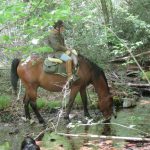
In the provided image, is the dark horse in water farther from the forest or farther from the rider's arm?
the rider's arm

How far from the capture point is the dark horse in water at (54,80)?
1135cm

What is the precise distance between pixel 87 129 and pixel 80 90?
2.08 metres

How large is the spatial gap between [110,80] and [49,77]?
359cm

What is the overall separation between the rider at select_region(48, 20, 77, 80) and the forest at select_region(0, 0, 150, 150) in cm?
20

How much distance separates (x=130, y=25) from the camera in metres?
19.1

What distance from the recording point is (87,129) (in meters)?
10.1

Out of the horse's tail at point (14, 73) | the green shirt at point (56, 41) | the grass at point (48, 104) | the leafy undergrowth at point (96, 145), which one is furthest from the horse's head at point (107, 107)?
the horse's tail at point (14, 73)

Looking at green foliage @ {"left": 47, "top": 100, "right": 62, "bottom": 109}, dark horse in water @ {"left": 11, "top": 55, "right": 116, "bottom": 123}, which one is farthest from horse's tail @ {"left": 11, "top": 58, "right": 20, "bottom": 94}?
green foliage @ {"left": 47, "top": 100, "right": 62, "bottom": 109}

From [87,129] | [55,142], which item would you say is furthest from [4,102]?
[55,142]

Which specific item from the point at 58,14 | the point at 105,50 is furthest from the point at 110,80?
the point at 58,14

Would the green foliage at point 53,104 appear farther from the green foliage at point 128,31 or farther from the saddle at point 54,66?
the green foliage at point 128,31

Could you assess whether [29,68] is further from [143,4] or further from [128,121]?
[143,4]

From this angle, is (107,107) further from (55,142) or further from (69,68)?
(55,142)

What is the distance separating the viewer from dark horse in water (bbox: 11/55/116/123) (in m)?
11.4
